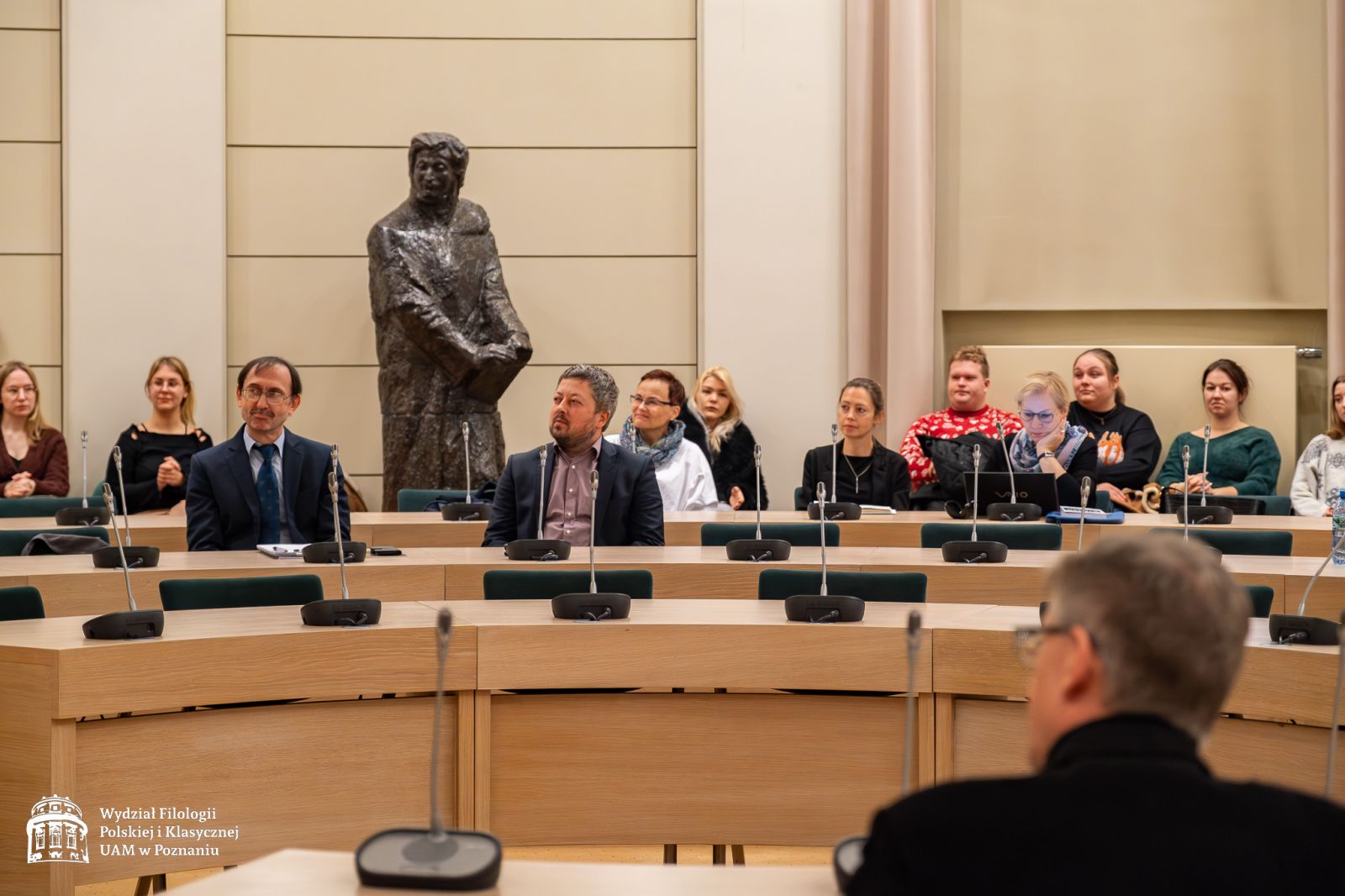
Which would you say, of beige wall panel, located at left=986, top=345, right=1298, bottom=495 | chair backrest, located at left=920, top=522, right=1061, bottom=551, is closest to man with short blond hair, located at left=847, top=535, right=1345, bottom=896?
chair backrest, located at left=920, top=522, right=1061, bottom=551

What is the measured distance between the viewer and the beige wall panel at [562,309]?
7.95 metres

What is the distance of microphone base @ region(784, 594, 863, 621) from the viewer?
3000mm

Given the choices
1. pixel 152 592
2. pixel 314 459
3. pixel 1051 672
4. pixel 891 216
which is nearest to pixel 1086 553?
pixel 1051 672

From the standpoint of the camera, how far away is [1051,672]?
1.21 meters

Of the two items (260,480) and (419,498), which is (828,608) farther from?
(419,498)

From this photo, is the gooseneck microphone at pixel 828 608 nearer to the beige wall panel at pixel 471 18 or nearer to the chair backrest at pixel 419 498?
the chair backrest at pixel 419 498

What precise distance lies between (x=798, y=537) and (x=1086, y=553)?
3.86m

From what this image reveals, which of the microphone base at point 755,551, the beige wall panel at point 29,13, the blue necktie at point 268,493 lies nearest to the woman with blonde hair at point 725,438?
the microphone base at point 755,551

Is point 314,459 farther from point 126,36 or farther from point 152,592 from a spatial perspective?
point 126,36

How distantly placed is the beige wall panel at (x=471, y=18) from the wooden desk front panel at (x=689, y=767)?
5877mm

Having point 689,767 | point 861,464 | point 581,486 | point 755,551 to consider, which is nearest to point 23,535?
point 581,486

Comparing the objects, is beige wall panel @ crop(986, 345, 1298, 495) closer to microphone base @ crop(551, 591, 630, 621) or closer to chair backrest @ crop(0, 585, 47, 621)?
microphone base @ crop(551, 591, 630, 621)

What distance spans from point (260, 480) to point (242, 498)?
9cm

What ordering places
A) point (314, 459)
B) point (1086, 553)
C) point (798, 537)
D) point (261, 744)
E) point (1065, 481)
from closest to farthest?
1. point (1086, 553)
2. point (261, 744)
3. point (314, 459)
4. point (798, 537)
5. point (1065, 481)
